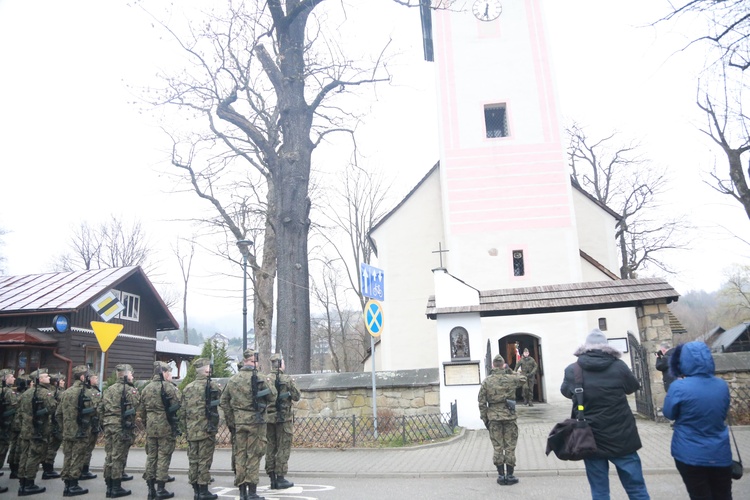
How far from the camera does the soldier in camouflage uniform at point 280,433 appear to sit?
7.98 m

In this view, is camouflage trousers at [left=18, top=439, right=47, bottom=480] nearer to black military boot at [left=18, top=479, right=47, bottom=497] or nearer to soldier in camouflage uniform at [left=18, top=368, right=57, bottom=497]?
soldier in camouflage uniform at [left=18, top=368, right=57, bottom=497]

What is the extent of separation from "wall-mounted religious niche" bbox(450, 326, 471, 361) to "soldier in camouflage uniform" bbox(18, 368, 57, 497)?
798 centimetres

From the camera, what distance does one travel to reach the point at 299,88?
15039mm

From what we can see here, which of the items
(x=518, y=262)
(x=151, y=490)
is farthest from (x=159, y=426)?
(x=518, y=262)

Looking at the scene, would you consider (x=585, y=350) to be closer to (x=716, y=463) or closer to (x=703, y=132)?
(x=716, y=463)

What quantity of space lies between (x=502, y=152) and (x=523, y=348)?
7155mm

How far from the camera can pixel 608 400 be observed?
15.2 feet

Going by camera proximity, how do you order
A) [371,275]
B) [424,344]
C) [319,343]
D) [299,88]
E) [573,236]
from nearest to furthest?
1. [371,275]
2. [299,88]
3. [573,236]
4. [424,344]
5. [319,343]

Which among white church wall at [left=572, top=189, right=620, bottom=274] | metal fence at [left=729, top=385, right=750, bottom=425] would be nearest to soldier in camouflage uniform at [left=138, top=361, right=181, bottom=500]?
metal fence at [left=729, top=385, right=750, bottom=425]

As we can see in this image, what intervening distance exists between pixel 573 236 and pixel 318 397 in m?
11.4

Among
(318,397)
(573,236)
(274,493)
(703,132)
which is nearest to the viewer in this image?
(274,493)

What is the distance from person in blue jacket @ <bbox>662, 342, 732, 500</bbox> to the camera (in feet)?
13.8

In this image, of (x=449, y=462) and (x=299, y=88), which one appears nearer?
(x=449, y=462)

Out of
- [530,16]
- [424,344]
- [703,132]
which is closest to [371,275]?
[424,344]
